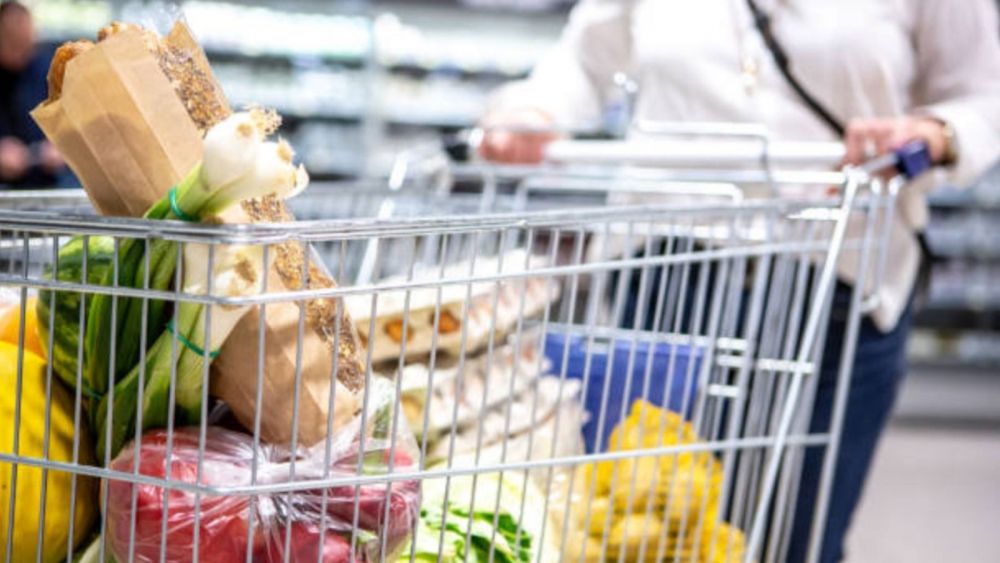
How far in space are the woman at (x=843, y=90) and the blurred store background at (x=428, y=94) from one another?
175 inches

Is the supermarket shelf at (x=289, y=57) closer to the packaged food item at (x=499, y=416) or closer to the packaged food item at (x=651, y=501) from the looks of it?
the packaged food item at (x=499, y=416)

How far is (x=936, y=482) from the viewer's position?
5809 millimetres

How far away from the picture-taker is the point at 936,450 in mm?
6438

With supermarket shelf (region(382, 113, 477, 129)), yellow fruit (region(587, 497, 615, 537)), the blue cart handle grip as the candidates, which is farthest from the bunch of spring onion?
supermarket shelf (region(382, 113, 477, 129))

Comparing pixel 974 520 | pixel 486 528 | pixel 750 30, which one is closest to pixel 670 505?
pixel 486 528

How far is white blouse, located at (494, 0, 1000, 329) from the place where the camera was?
2176 millimetres

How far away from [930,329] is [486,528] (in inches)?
249

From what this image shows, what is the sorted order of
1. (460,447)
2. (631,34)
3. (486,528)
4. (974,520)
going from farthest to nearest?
(974,520) → (631,34) → (460,447) → (486,528)

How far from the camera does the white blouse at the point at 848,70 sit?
2.18 m

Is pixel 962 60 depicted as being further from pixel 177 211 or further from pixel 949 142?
pixel 177 211

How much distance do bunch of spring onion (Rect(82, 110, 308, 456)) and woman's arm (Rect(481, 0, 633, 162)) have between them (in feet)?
4.27

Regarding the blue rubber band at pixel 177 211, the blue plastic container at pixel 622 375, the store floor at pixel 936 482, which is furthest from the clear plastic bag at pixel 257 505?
the store floor at pixel 936 482

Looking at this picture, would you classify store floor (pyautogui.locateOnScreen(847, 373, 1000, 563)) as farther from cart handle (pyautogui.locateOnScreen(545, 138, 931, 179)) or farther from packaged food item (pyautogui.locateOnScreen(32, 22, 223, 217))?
packaged food item (pyautogui.locateOnScreen(32, 22, 223, 217))

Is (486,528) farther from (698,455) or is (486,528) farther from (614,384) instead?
(614,384)
